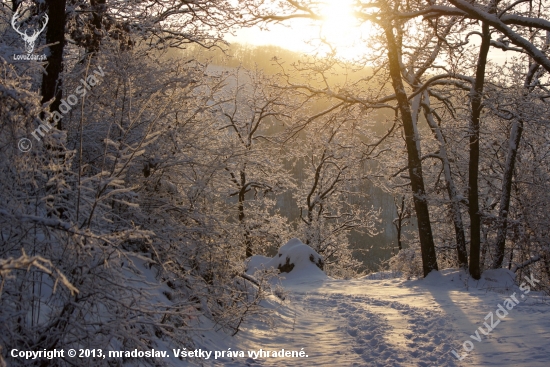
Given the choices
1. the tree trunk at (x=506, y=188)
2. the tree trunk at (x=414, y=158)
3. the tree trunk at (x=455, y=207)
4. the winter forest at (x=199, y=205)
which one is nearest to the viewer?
the winter forest at (x=199, y=205)

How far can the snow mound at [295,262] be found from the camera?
16.2 m

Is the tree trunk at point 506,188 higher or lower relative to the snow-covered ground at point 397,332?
higher

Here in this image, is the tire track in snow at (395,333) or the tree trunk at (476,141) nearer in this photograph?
the tire track in snow at (395,333)

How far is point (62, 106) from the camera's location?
227 inches

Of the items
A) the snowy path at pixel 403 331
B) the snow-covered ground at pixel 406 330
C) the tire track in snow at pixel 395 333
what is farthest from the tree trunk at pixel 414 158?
the tire track in snow at pixel 395 333

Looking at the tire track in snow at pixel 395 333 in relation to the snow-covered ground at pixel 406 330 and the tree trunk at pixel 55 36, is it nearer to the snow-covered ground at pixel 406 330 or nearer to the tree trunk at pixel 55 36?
the snow-covered ground at pixel 406 330

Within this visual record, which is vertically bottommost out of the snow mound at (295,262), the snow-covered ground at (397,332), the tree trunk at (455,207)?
the snow mound at (295,262)

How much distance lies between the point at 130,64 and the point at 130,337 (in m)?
4.47

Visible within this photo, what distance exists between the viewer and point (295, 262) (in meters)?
16.9

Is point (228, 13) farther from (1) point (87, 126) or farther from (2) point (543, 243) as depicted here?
(2) point (543, 243)

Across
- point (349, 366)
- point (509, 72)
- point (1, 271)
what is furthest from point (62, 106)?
point (509, 72)

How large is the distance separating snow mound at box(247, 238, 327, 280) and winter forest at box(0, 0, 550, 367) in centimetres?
29

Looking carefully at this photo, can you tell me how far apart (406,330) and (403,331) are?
0.08 metres

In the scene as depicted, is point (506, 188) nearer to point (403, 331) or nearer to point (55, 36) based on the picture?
point (403, 331)
